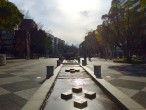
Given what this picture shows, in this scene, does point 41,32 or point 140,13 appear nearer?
point 140,13

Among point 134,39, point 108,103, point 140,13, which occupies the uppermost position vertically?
point 140,13

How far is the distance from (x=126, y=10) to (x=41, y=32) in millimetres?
41036

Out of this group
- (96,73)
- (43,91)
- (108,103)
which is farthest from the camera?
(96,73)

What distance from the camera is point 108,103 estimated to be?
324 inches

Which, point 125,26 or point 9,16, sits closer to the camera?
point 9,16

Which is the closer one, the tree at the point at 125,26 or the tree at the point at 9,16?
the tree at the point at 9,16

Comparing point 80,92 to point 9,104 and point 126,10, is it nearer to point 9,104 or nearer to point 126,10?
point 9,104

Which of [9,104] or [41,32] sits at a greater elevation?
[41,32]

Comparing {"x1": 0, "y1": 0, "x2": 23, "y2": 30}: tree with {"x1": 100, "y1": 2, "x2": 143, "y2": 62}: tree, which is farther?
{"x1": 100, "y1": 2, "x2": 143, "y2": 62}: tree

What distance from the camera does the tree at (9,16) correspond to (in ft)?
87.4

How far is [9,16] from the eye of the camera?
27172 mm

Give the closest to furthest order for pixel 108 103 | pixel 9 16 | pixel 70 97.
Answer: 1. pixel 108 103
2. pixel 70 97
3. pixel 9 16

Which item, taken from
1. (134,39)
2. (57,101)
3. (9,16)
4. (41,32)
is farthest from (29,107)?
(41,32)

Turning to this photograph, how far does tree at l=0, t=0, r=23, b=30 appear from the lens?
26.6m
